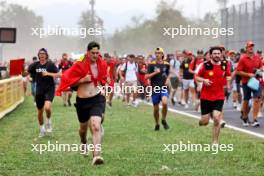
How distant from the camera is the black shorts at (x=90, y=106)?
10391 mm

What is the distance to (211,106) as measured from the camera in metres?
12.3

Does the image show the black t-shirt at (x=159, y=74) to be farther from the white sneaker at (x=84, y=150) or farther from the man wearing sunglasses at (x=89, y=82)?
the man wearing sunglasses at (x=89, y=82)

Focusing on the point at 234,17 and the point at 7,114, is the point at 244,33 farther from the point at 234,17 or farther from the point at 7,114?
the point at 7,114

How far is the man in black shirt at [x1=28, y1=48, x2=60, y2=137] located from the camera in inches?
562

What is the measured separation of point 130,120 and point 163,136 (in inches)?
164

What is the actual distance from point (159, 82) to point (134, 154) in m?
4.60

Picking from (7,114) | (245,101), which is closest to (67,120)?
(7,114)

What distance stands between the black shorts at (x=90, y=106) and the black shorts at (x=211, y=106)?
249 centimetres

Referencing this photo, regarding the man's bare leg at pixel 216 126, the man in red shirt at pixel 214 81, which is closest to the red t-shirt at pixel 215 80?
the man in red shirt at pixel 214 81

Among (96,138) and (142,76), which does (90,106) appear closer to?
(96,138)

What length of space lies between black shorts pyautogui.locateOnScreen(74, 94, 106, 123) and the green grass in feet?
Result: 2.32

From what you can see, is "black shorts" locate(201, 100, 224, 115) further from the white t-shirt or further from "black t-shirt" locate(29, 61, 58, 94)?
the white t-shirt

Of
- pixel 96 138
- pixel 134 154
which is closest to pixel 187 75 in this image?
pixel 134 154

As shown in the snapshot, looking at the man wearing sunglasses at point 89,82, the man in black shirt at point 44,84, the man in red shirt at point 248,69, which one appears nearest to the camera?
the man wearing sunglasses at point 89,82
